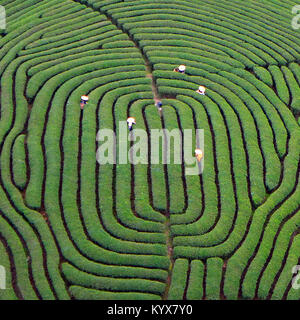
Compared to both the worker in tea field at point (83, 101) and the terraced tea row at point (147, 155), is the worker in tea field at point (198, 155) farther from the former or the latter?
the worker in tea field at point (83, 101)

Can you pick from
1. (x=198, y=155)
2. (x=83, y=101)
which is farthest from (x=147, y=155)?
(x=83, y=101)

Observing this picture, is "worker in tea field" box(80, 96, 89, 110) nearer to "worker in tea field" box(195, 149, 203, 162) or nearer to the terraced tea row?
the terraced tea row

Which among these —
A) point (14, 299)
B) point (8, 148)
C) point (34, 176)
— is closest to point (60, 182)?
point (34, 176)

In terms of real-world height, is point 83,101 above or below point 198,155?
above

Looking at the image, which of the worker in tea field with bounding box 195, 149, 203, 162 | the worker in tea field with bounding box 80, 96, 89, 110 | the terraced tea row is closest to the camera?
the terraced tea row

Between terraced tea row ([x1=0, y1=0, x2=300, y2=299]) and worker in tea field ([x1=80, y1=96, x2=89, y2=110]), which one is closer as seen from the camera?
terraced tea row ([x1=0, y1=0, x2=300, y2=299])

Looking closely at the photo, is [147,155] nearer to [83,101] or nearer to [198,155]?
[198,155]

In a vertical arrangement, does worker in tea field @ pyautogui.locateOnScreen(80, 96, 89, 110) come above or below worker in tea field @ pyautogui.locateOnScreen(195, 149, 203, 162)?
above

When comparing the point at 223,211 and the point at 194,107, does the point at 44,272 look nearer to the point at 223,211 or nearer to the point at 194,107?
the point at 223,211

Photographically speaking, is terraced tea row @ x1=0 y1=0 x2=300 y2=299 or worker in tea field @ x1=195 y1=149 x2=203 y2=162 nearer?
terraced tea row @ x1=0 y1=0 x2=300 y2=299

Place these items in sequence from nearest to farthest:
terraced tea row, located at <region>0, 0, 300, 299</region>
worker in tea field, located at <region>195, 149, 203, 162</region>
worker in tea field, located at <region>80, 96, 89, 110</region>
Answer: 1. terraced tea row, located at <region>0, 0, 300, 299</region>
2. worker in tea field, located at <region>195, 149, 203, 162</region>
3. worker in tea field, located at <region>80, 96, 89, 110</region>

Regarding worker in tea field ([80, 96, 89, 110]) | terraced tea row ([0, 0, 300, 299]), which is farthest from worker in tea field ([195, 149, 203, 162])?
worker in tea field ([80, 96, 89, 110])
